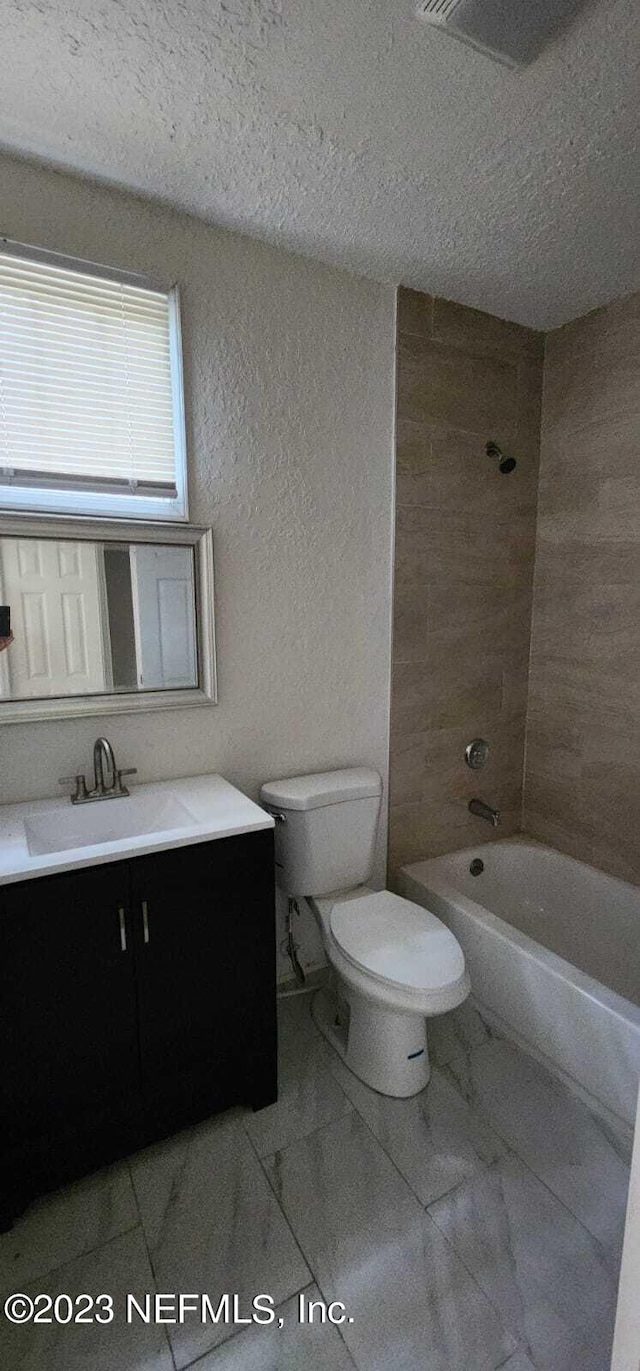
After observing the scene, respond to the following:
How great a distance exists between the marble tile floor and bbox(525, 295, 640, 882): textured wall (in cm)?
102

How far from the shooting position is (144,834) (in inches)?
61.0

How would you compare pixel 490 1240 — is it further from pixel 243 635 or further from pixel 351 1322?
pixel 243 635

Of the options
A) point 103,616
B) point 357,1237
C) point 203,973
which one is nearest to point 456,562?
point 103,616

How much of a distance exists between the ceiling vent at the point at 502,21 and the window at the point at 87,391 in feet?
2.86

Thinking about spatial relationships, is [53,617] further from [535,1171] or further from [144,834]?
[535,1171]

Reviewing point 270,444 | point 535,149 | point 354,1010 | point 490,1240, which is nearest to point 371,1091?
point 354,1010

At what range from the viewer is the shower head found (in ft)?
7.29

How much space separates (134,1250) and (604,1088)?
3.96 feet

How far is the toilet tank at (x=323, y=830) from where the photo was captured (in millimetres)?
1813

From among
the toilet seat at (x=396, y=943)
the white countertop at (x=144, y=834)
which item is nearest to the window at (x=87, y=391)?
the white countertop at (x=144, y=834)

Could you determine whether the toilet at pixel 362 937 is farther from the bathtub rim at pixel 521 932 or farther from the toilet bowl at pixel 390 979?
the bathtub rim at pixel 521 932

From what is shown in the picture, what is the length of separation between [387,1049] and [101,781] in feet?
3.66

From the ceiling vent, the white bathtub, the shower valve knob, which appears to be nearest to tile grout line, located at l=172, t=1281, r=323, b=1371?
the white bathtub

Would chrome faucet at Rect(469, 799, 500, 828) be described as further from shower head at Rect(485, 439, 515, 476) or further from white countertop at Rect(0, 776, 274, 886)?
shower head at Rect(485, 439, 515, 476)
